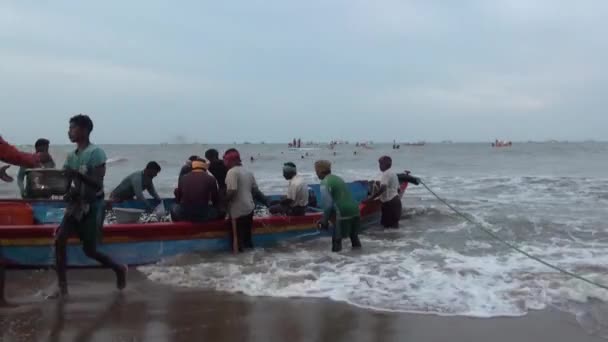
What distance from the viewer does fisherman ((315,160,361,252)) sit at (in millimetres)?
8227

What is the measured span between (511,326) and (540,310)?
742 millimetres

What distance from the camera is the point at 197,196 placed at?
26.0 ft

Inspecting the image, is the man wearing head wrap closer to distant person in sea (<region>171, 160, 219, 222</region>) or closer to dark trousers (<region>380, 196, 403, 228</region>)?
dark trousers (<region>380, 196, 403, 228</region>)

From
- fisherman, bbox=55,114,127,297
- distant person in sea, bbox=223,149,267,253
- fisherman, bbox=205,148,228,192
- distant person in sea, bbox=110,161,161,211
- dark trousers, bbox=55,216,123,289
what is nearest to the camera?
fisherman, bbox=55,114,127,297

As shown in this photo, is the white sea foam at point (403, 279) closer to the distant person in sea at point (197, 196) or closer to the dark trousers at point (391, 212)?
the distant person in sea at point (197, 196)

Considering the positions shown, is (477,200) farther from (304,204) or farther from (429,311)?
(429,311)

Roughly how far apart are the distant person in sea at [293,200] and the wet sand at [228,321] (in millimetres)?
3233

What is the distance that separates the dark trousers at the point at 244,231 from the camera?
8266 mm

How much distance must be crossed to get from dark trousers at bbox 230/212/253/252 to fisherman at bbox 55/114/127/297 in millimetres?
Result: 2778

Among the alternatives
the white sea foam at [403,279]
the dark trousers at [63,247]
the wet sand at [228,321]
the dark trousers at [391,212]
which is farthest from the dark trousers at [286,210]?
the dark trousers at [63,247]

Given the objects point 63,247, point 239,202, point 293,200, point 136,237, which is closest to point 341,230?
point 293,200

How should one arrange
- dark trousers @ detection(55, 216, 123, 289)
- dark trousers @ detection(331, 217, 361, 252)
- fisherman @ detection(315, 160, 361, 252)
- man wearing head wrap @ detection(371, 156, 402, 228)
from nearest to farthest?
dark trousers @ detection(55, 216, 123, 289) < fisherman @ detection(315, 160, 361, 252) < dark trousers @ detection(331, 217, 361, 252) < man wearing head wrap @ detection(371, 156, 402, 228)

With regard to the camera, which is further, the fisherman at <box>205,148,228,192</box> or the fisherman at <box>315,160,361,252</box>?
the fisherman at <box>205,148,228,192</box>

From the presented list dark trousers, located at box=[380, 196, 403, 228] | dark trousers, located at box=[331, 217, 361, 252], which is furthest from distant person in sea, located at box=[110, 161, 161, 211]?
dark trousers, located at box=[380, 196, 403, 228]
